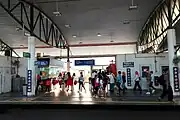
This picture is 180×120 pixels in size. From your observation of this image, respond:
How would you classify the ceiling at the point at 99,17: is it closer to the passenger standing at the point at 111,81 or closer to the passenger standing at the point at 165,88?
the passenger standing at the point at 111,81

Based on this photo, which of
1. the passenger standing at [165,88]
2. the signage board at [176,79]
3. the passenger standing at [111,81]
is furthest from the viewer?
the passenger standing at [111,81]

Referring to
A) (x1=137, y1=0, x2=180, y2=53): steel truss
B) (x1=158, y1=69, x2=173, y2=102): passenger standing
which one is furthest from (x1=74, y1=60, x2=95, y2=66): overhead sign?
(x1=158, y1=69, x2=173, y2=102): passenger standing

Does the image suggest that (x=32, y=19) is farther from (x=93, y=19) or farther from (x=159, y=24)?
(x=159, y=24)

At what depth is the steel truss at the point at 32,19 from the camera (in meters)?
14.5

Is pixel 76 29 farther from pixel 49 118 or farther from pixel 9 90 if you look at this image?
pixel 49 118

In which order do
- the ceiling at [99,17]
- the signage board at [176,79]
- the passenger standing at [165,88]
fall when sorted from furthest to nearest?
the ceiling at [99,17] < the signage board at [176,79] < the passenger standing at [165,88]

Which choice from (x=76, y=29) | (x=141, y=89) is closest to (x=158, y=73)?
(x=141, y=89)

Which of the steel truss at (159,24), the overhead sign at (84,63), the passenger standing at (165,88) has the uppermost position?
the steel truss at (159,24)

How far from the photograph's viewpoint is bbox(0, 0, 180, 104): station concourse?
44.5 feet

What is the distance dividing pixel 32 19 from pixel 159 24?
10.3m

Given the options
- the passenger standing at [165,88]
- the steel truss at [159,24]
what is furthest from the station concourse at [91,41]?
the passenger standing at [165,88]

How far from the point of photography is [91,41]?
27.4 meters

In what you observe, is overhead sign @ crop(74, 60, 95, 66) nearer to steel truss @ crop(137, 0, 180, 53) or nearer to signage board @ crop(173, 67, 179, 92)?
steel truss @ crop(137, 0, 180, 53)

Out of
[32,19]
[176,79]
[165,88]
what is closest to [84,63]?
[32,19]
